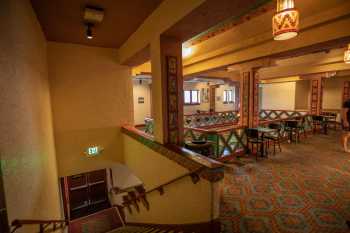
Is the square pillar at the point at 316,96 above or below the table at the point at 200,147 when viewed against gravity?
above

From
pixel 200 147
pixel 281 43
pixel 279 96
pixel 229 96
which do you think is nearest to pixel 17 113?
pixel 200 147

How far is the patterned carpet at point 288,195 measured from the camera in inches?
89.3

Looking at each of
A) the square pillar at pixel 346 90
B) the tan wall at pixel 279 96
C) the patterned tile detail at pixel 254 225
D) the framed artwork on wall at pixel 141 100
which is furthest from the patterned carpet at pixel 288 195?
the framed artwork on wall at pixel 141 100

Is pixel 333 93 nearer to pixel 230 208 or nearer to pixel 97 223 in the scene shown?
pixel 230 208

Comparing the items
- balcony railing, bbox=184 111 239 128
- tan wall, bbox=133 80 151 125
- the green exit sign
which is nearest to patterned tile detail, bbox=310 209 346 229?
the green exit sign

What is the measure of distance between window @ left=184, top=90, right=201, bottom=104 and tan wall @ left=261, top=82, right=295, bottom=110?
4.92 m

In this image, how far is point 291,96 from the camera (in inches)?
425

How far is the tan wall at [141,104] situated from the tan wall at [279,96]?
8.63 m

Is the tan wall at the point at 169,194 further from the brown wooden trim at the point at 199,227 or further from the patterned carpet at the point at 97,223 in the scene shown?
the patterned carpet at the point at 97,223

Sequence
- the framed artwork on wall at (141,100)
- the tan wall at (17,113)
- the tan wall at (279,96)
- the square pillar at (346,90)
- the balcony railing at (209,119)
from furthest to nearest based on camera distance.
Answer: the tan wall at (279,96), the framed artwork on wall at (141,100), the square pillar at (346,90), the balcony railing at (209,119), the tan wall at (17,113)

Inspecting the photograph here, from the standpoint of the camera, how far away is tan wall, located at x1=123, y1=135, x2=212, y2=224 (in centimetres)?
172

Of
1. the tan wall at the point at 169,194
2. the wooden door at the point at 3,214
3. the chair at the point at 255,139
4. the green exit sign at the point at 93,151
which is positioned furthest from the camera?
the chair at the point at 255,139

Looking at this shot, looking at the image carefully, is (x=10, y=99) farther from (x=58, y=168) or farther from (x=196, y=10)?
(x=58, y=168)

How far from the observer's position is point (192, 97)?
41.3ft
